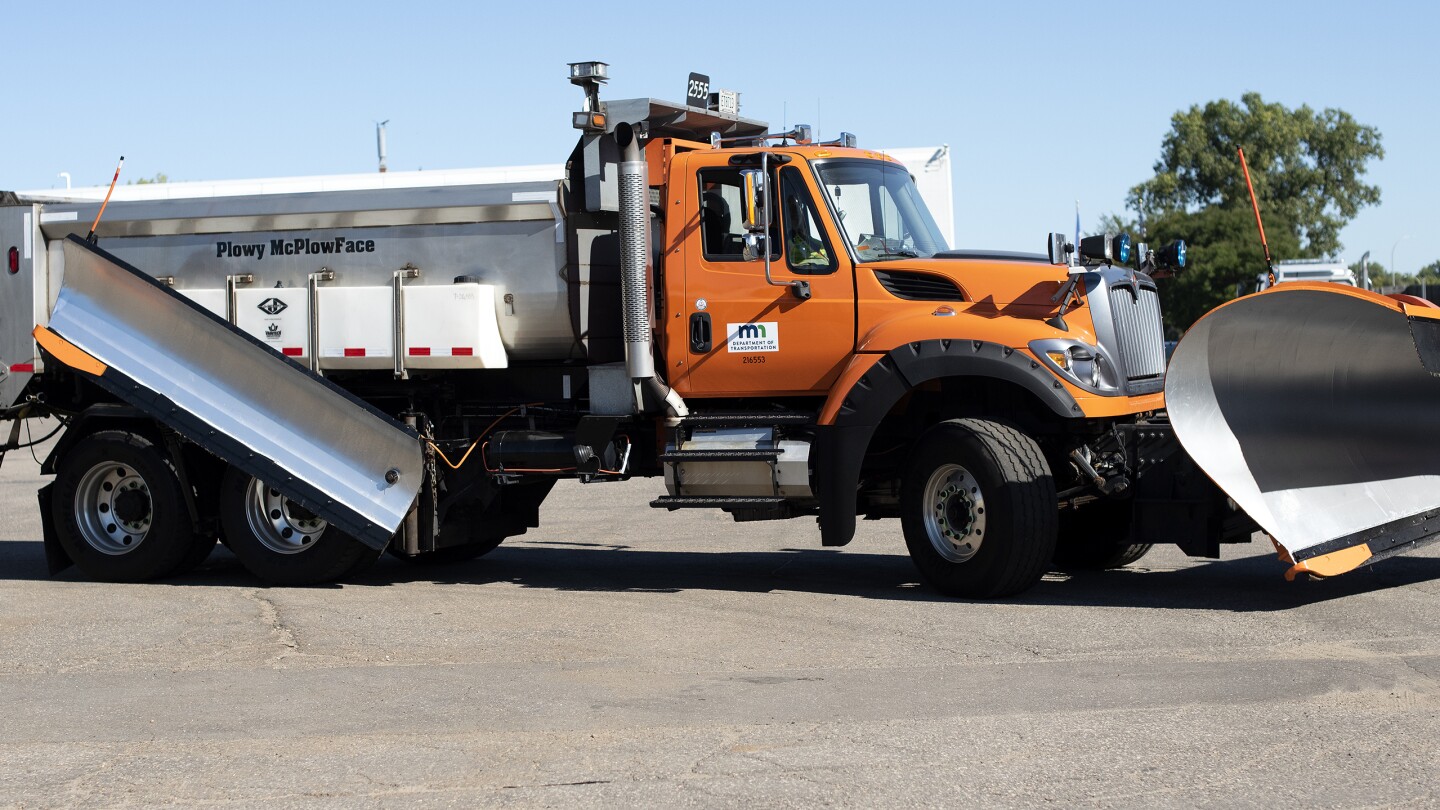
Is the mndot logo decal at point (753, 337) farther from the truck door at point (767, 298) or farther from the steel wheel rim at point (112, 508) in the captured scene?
the steel wheel rim at point (112, 508)

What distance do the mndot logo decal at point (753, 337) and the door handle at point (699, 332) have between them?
142 mm

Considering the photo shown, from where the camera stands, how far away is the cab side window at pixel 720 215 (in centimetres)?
1084

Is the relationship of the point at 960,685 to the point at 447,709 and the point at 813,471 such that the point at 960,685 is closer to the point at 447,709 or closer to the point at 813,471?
the point at 447,709

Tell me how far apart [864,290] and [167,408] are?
5006 millimetres

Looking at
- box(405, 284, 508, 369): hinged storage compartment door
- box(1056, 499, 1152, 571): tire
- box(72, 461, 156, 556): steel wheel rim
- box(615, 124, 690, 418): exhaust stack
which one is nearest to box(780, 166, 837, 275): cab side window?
box(615, 124, 690, 418): exhaust stack

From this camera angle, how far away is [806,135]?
1164cm

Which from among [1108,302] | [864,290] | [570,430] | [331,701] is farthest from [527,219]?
[331,701]

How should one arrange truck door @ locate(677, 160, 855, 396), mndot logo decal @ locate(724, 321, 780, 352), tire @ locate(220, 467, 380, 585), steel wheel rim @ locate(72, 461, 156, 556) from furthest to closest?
steel wheel rim @ locate(72, 461, 156, 556), tire @ locate(220, 467, 380, 585), mndot logo decal @ locate(724, 321, 780, 352), truck door @ locate(677, 160, 855, 396)

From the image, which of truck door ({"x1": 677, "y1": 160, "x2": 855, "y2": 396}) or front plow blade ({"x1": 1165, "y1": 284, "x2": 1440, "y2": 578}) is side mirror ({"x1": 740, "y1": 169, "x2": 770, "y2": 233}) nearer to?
truck door ({"x1": 677, "y1": 160, "x2": 855, "y2": 396})

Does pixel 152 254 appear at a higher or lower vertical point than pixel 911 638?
higher

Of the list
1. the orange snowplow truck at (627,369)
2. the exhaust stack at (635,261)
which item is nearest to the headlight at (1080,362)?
the orange snowplow truck at (627,369)

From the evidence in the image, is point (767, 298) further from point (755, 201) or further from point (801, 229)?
point (755, 201)

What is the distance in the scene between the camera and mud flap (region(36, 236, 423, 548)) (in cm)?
Result: 1120

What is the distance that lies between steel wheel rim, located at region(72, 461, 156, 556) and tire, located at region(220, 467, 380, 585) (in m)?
0.72
